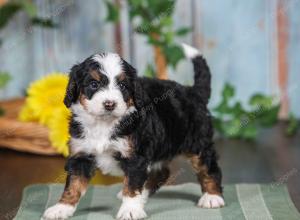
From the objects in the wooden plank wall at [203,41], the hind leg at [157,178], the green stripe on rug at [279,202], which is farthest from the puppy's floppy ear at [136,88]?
the wooden plank wall at [203,41]

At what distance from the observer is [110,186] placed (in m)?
3.76

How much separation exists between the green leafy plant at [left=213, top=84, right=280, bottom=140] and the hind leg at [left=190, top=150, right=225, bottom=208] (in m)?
1.88

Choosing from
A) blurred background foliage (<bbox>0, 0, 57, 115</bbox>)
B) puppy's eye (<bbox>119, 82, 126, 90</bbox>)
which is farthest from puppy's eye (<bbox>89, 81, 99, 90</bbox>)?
blurred background foliage (<bbox>0, 0, 57, 115</bbox>)

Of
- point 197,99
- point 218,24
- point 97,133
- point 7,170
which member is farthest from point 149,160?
point 218,24

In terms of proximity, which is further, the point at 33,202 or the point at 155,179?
the point at 155,179

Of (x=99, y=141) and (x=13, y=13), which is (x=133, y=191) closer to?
(x=99, y=141)

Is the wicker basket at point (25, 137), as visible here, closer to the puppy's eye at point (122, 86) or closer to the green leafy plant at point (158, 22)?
the green leafy plant at point (158, 22)

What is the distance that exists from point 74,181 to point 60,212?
6.3 inches

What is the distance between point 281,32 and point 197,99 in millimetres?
2668

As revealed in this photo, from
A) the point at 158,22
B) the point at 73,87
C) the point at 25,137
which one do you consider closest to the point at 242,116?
the point at 158,22

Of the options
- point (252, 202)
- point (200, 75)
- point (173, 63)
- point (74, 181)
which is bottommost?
point (252, 202)

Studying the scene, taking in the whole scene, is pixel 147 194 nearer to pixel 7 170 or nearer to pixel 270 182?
pixel 270 182

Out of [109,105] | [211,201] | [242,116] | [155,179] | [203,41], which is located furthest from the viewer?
[203,41]

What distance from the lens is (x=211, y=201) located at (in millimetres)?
3264
